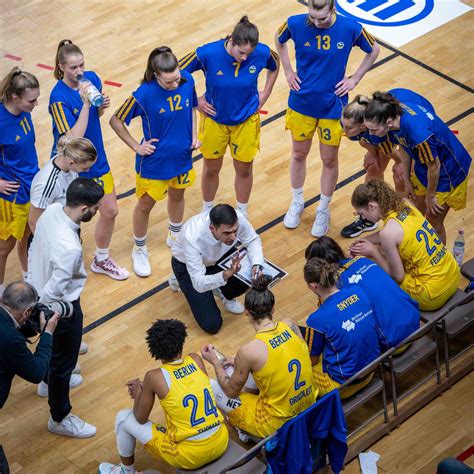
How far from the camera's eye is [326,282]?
6.10 meters

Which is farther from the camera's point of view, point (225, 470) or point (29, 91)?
point (29, 91)

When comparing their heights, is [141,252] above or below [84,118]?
below

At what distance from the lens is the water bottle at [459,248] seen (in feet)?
24.8

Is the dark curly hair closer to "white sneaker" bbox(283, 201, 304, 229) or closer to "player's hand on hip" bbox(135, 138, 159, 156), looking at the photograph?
"player's hand on hip" bbox(135, 138, 159, 156)

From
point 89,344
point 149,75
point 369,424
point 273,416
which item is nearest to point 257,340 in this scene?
point 273,416

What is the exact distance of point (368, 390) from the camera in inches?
251

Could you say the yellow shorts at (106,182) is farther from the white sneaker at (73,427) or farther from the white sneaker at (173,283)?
the white sneaker at (73,427)

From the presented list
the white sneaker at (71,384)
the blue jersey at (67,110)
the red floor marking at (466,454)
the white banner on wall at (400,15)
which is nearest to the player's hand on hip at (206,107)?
the blue jersey at (67,110)

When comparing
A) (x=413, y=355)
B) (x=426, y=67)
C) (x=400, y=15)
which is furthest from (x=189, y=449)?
(x=400, y=15)

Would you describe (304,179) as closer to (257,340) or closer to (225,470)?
(257,340)

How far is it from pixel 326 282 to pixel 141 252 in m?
2.33

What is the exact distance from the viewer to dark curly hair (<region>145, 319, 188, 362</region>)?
574cm

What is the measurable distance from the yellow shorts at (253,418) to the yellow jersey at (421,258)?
1427 millimetres

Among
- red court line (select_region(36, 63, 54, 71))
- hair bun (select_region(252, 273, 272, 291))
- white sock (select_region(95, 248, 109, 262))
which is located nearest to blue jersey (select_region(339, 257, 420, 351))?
hair bun (select_region(252, 273, 272, 291))
